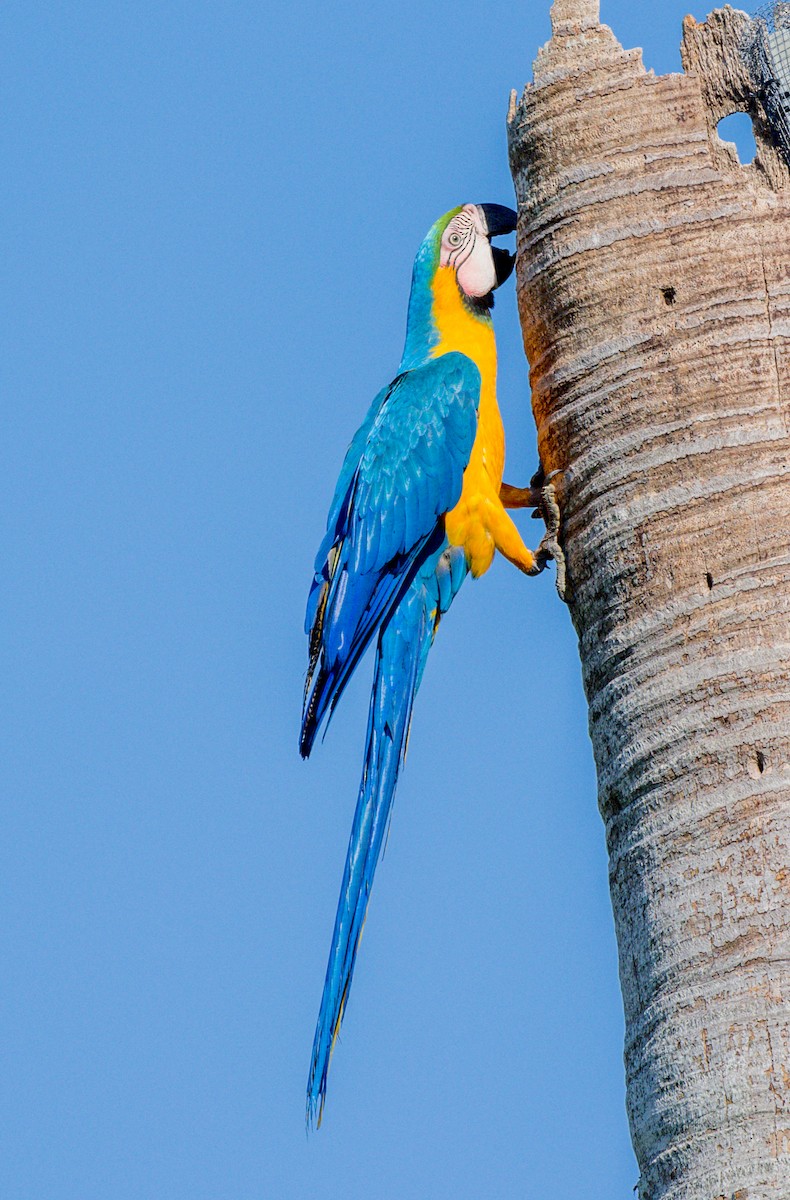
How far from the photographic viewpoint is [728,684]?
2148 millimetres

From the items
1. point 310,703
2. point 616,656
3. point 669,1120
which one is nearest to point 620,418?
point 616,656

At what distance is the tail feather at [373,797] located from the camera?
236 centimetres

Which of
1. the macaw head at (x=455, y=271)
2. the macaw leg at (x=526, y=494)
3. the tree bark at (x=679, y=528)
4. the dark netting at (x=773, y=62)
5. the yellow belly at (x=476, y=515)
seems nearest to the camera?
the tree bark at (x=679, y=528)

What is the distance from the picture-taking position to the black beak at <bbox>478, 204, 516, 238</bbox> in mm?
→ 3688

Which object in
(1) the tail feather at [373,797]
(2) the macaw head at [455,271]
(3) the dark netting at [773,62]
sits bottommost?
(1) the tail feather at [373,797]

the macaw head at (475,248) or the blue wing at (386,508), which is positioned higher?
the macaw head at (475,248)

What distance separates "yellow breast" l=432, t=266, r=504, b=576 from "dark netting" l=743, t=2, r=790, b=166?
3.25 feet

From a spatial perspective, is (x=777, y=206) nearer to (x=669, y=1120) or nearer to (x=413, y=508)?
(x=413, y=508)

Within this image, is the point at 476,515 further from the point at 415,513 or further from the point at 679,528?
the point at 679,528

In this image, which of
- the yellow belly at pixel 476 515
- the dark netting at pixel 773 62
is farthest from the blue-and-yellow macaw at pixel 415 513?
the dark netting at pixel 773 62

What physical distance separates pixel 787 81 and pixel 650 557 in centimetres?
93

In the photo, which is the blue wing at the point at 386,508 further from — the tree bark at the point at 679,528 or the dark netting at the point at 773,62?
the dark netting at the point at 773,62

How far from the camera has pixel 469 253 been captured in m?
3.64

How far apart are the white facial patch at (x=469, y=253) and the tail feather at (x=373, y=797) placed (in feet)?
2.87
